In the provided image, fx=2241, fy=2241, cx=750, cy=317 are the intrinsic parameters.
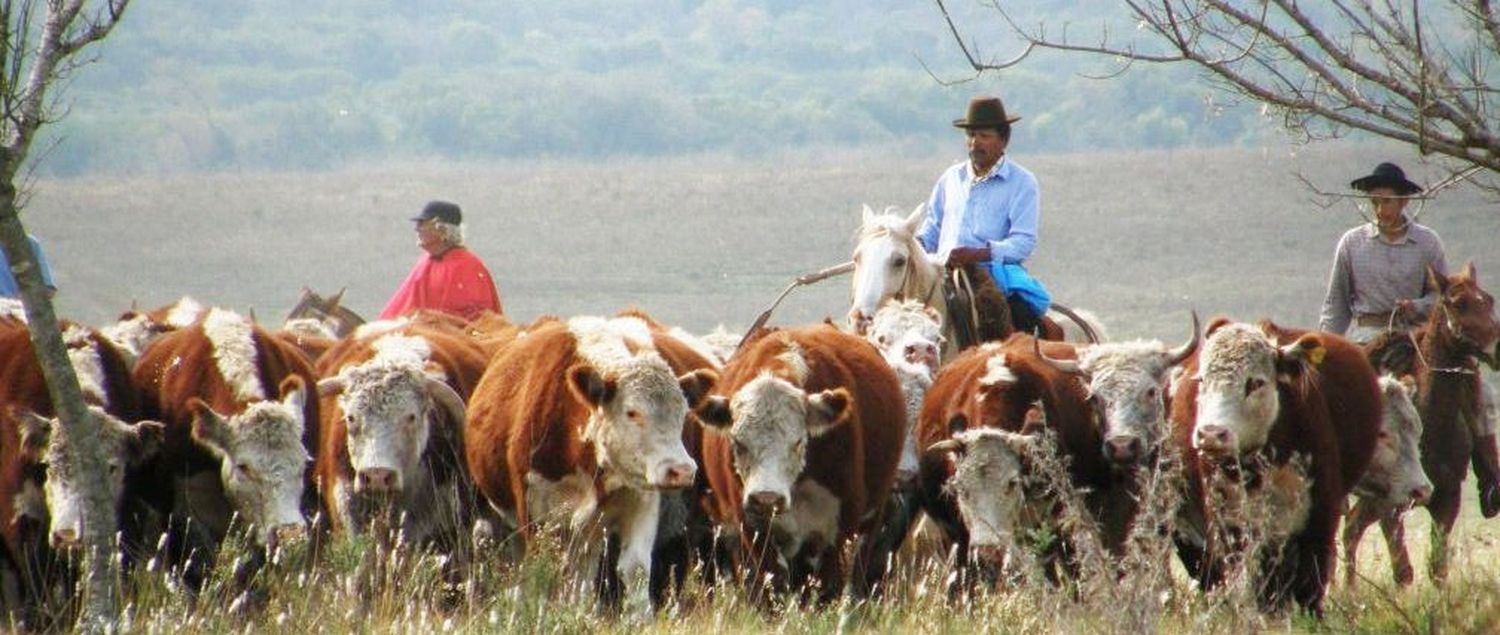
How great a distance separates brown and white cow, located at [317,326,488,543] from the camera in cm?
938

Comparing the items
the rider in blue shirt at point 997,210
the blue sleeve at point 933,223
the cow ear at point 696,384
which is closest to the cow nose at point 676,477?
the cow ear at point 696,384

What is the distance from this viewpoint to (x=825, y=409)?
9.13m

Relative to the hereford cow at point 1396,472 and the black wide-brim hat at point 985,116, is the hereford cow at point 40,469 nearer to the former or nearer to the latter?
the black wide-brim hat at point 985,116

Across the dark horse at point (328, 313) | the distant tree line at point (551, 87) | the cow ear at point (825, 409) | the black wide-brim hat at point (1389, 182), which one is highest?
the black wide-brim hat at point (1389, 182)

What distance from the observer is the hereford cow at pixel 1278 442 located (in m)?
9.00

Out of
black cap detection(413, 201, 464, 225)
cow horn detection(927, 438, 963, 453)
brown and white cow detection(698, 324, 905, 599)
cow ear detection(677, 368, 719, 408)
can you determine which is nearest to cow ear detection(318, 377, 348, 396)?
cow ear detection(677, 368, 719, 408)

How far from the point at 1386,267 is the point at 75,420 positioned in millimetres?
7190

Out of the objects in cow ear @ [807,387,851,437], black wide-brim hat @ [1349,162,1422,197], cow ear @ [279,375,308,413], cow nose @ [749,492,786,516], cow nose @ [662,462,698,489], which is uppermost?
black wide-brim hat @ [1349,162,1422,197]

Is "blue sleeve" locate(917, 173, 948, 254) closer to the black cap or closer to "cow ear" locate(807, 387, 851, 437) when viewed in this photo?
the black cap

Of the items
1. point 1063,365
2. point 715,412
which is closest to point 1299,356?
point 1063,365

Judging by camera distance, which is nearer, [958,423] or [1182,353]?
[958,423]

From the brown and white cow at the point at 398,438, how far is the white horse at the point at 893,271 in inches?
82.9

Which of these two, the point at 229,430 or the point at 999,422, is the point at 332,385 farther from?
the point at 999,422

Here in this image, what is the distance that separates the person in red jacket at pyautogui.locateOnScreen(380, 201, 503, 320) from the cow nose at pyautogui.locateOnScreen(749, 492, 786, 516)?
5536mm
